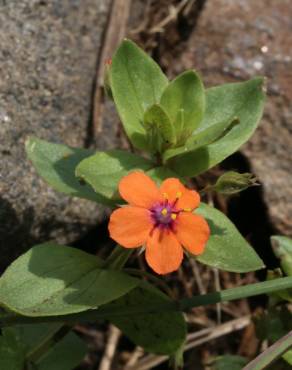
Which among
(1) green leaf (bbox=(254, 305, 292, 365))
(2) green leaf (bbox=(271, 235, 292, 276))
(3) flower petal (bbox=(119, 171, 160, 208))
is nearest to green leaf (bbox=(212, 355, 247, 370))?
(1) green leaf (bbox=(254, 305, 292, 365))

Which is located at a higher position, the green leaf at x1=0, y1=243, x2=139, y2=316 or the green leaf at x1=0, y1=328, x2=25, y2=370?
the green leaf at x1=0, y1=243, x2=139, y2=316

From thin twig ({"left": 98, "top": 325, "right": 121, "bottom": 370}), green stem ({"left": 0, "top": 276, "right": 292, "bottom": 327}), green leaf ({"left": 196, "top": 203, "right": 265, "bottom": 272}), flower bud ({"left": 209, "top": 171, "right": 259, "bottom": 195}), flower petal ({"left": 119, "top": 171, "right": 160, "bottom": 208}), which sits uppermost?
flower petal ({"left": 119, "top": 171, "right": 160, "bottom": 208})

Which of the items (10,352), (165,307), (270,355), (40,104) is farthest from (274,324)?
(40,104)

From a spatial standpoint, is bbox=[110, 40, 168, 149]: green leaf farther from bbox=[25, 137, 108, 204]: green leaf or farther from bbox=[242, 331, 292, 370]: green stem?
bbox=[242, 331, 292, 370]: green stem

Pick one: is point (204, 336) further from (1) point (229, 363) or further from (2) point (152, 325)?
(2) point (152, 325)

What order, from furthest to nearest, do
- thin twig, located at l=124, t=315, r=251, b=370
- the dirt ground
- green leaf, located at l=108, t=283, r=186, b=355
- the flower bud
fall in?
1. the dirt ground
2. thin twig, located at l=124, t=315, r=251, b=370
3. green leaf, located at l=108, t=283, r=186, b=355
4. the flower bud

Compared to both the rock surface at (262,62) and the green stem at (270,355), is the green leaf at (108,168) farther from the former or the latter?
the rock surface at (262,62)

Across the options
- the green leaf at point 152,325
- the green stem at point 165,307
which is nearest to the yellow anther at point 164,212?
the green stem at point 165,307
